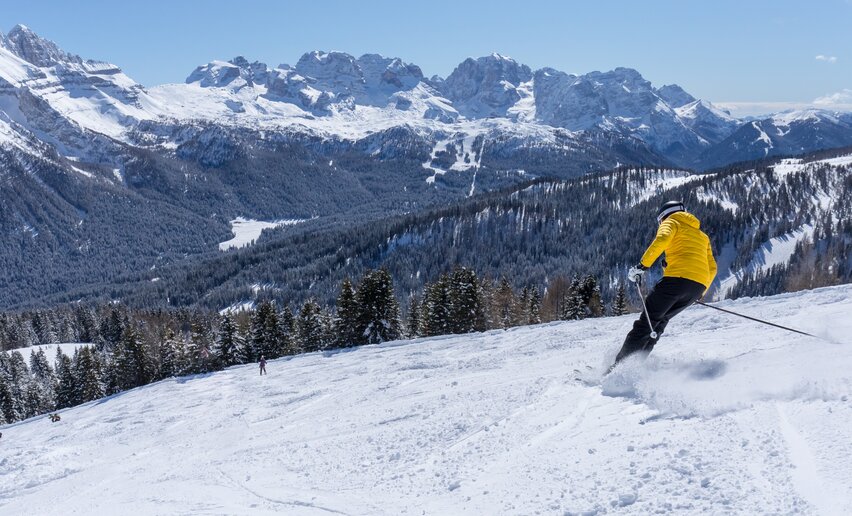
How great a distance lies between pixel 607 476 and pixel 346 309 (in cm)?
3760

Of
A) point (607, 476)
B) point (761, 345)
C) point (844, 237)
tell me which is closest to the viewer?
point (607, 476)

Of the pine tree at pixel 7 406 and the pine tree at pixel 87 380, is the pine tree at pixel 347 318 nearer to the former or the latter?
the pine tree at pixel 87 380

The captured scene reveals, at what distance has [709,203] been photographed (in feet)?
611

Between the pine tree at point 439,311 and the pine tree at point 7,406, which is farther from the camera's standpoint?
the pine tree at point 7,406

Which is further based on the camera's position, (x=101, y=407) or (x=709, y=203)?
(x=709, y=203)

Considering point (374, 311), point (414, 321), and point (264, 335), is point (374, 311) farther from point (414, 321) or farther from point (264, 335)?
point (264, 335)

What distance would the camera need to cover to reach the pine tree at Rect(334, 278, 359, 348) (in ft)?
140

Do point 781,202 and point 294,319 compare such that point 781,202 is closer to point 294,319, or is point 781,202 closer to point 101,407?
point 294,319

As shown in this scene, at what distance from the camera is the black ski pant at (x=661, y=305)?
10.1m

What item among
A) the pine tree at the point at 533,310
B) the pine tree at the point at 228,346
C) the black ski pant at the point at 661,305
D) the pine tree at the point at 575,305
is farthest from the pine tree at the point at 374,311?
the black ski pant at the point at 661,305

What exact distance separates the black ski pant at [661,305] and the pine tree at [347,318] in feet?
111

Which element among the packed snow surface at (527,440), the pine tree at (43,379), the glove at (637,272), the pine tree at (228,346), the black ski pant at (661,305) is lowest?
the pine tree at (43,379)

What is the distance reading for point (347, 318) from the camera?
140 feet

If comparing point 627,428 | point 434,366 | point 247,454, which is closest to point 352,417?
point 247,454
